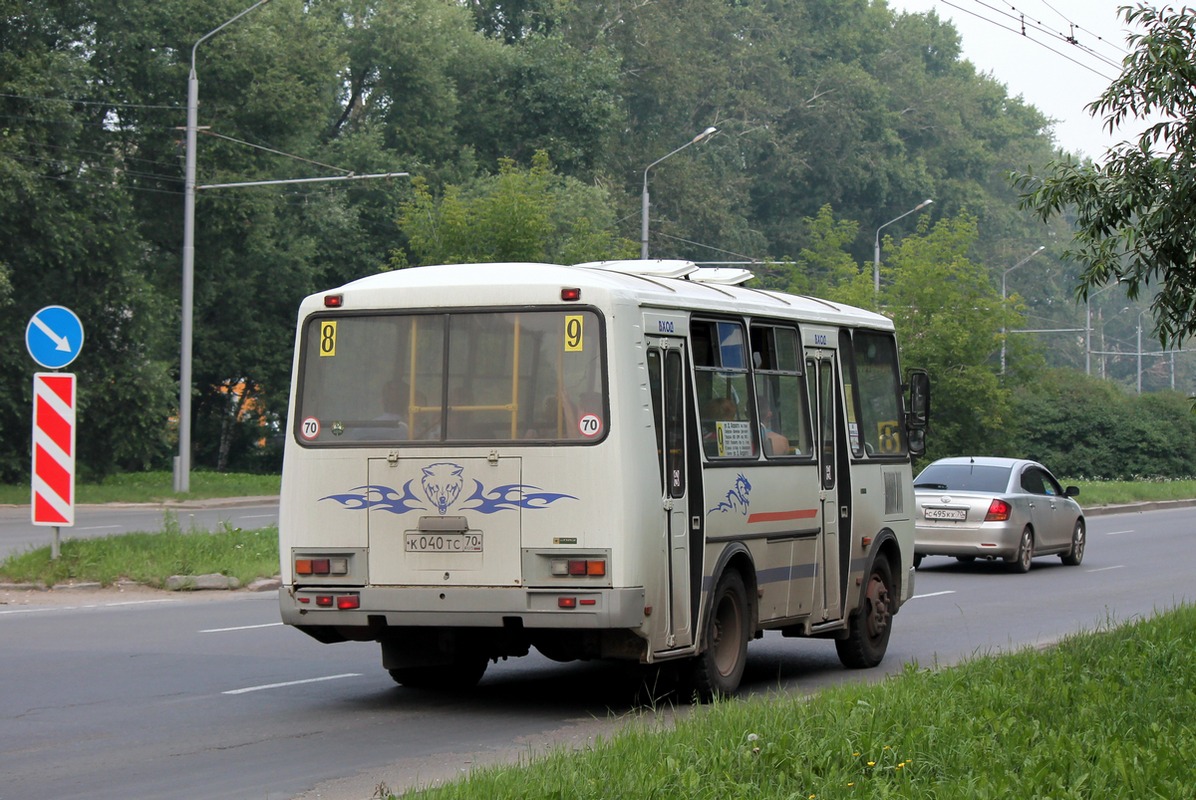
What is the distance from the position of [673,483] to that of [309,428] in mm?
2279

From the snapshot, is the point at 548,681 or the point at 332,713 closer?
the point at 332,713

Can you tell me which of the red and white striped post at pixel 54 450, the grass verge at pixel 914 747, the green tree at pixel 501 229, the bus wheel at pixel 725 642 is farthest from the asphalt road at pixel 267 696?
the green tree at pixel 501 229

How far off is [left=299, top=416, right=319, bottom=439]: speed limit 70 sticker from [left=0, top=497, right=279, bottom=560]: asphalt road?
1031 centimetres

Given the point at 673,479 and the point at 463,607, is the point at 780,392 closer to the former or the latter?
the point at 673,479

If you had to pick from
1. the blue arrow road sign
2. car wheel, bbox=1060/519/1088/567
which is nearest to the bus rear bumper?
the blue arrow road sign

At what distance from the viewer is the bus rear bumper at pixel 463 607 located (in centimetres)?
995

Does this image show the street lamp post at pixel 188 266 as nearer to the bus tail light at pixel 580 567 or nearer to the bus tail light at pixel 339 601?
the bus tail light at pixel 339 601

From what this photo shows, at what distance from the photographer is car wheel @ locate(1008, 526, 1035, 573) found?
930 inches

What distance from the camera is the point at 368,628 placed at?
418 inches

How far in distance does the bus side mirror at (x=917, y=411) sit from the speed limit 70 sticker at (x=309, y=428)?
220 inches

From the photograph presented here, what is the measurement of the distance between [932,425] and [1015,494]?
65.4 ft

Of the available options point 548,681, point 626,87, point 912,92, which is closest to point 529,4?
point 626,87

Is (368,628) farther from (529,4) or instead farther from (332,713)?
(529,4)

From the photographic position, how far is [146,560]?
18.9 m
